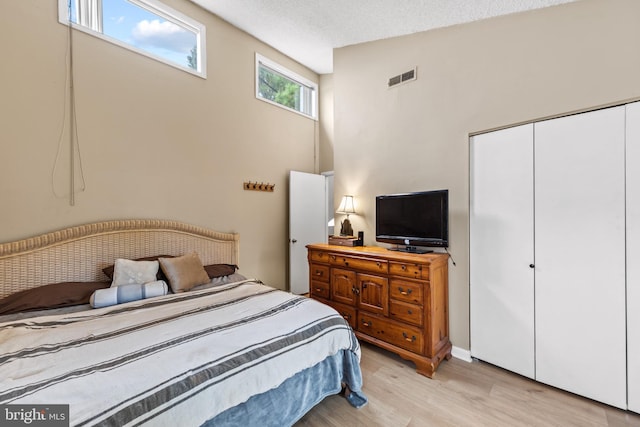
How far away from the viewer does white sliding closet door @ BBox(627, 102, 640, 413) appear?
1.84m

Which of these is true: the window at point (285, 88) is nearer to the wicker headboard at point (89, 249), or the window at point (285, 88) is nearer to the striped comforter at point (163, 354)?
the wicker headboard at point (89, 249)

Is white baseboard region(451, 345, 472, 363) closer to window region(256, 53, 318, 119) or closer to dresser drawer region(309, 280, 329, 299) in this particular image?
dresser drawer region(309, 280, 329, 299)

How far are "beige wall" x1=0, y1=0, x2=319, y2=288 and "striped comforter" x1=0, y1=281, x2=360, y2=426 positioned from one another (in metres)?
1.16

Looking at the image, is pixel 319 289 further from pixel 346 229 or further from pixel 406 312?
pixel 406 312

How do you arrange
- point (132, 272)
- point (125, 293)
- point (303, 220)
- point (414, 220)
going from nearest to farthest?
point (125, 293) < point (132, 272) < point (414, 220) < point (303, 220)

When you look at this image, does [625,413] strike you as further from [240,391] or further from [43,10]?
[43,10]

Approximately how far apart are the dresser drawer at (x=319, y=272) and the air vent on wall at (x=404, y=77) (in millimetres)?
2176

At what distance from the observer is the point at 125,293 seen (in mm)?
2145

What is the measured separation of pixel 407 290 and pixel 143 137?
297 cm

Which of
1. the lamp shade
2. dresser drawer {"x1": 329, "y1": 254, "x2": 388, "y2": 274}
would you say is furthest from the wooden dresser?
the lamp shade

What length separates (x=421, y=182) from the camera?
291cm

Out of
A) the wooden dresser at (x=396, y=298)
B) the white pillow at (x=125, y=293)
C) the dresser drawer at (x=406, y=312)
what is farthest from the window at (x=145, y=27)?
the dresser drawer at (x=406, y=312)

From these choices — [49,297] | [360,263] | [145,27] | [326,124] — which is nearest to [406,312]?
[360,263]

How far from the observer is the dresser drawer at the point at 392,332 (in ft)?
7.91
